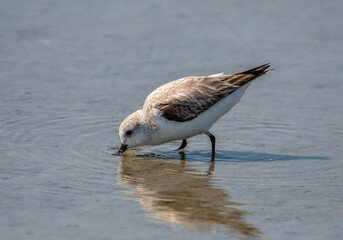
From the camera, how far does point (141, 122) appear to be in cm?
896

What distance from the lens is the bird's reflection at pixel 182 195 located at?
6.41m

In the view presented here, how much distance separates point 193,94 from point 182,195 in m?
2.18

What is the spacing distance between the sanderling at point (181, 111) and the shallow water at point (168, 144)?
31 cm

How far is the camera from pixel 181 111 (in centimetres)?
883

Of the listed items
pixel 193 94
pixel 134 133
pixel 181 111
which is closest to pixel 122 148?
pixel 134 133

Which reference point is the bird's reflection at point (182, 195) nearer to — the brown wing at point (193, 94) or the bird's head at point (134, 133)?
the bird's head at point (134, 133)

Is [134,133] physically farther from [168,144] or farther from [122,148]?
[168,144]

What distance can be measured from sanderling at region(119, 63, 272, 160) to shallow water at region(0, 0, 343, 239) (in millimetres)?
309

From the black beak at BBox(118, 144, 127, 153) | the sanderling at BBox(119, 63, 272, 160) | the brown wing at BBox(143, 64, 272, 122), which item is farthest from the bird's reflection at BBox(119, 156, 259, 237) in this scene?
the brown wing at BBox(143, 64, 272, 122)

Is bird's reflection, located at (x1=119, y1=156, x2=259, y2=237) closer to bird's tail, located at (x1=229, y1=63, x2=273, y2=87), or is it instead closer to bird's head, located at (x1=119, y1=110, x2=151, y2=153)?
bird's head, located at (x1=119, y1=110, x2=151, y2=153)

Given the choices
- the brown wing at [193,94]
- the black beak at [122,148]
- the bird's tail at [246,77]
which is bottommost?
the black beak at [122,148]

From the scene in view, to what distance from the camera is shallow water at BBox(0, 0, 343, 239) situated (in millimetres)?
6516

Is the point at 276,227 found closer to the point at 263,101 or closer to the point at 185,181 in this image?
the point at 185,181

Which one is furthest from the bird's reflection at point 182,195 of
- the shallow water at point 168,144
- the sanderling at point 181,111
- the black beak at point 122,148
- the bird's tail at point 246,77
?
the bird's tail at point 246,77
